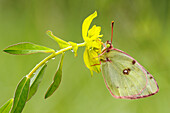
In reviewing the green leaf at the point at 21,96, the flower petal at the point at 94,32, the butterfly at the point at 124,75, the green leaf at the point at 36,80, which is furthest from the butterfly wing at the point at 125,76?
the green leaf at the point at 21,96

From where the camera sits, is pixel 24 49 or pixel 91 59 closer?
pixel 24 49

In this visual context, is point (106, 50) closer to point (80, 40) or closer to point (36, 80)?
point (36, 80)

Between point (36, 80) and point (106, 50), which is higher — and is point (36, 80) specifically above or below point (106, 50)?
below

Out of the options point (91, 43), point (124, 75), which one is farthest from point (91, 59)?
point (124, 75)

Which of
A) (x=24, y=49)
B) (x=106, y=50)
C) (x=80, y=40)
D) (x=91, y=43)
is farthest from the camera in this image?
(x=80, y=40)

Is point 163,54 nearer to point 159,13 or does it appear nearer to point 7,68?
point 159,13

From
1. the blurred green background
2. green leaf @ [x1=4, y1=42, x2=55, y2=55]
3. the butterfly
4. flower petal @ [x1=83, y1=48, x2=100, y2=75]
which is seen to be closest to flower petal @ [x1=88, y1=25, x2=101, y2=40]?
flower petal @ [x1=83, y1=48, x2=100, y2=75]

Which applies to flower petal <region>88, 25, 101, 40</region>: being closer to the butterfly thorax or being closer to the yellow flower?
the yellow flower
